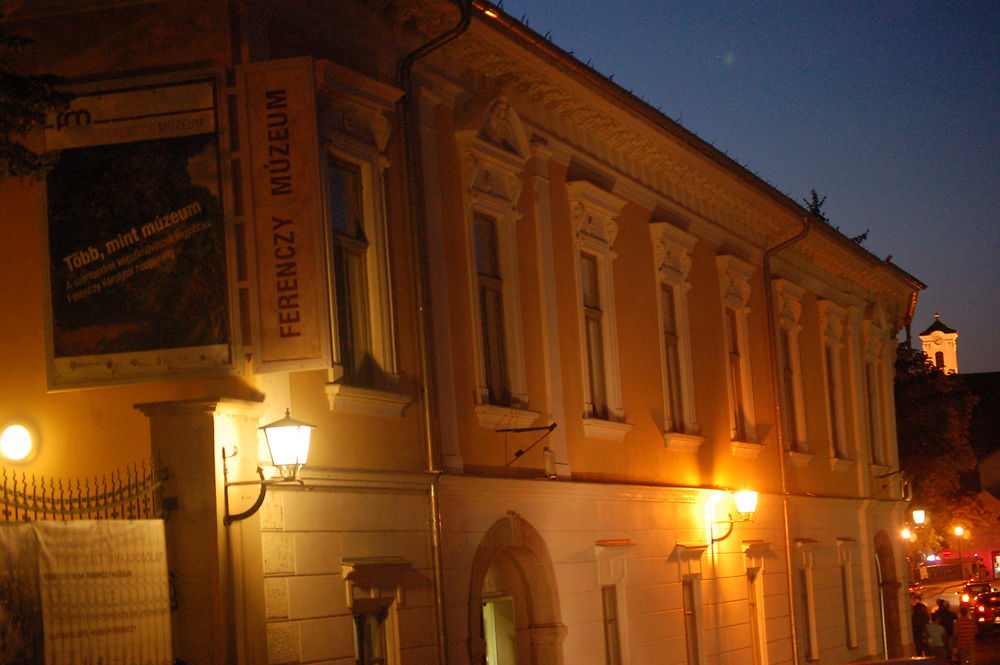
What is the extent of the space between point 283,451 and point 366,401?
1.83 meters

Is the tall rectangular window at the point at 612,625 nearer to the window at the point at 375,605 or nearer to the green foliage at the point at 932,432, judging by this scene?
the window at the point at 375,605

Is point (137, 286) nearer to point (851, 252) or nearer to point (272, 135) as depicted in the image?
point (272, 135)

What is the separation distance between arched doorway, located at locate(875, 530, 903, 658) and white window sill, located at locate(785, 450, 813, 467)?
523 cm

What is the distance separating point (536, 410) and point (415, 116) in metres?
3.67

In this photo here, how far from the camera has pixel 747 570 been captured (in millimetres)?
23422

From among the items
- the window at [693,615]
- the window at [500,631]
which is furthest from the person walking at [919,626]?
the window at [500,631]

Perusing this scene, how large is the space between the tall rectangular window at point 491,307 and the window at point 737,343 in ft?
24.7

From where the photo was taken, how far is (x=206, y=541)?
1130 cm

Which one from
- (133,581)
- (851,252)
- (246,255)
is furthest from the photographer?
(851,252)

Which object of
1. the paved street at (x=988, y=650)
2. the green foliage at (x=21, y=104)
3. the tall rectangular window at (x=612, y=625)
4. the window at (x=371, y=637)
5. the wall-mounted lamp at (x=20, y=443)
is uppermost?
the green foliage at (x=21, y=104)

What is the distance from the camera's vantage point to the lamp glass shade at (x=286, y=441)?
38.0ft

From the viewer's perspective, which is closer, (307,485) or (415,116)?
(307,485)

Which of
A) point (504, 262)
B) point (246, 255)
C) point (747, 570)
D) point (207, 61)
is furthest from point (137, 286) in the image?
point (747, 570)

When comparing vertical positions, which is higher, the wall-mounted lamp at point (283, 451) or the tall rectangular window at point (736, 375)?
the tall rectangular window at point (736, 375)
